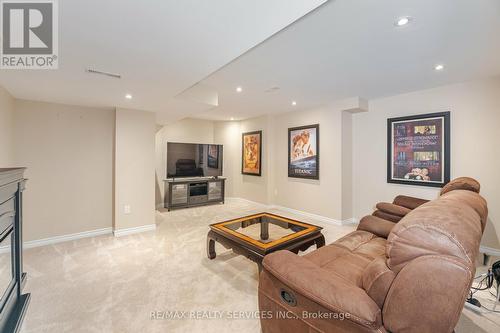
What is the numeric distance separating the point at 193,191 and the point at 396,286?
514 cm

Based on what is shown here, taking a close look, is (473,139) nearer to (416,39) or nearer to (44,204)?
(416,39)

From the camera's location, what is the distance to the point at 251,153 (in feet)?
19.7

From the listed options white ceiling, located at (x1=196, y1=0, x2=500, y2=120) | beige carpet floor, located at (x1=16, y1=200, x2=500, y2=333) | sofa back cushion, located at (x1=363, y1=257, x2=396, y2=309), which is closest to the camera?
sofa back cushion, located at (x1=363, y1=257, x2=396, y2=309)

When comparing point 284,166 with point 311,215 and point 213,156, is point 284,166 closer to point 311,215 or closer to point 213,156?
point 311,215

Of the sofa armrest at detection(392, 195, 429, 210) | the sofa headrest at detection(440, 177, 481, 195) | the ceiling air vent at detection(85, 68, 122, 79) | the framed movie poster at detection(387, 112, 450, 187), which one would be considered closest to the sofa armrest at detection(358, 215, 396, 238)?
the sofa headrest at detection(440, 177, 481, 195)

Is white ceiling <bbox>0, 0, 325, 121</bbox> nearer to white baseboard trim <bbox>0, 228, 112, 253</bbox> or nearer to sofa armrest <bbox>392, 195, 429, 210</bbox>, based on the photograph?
white baseboard trim <bbox>0, 228, 112, 253</bbox>

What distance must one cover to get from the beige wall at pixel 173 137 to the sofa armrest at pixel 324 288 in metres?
4.78

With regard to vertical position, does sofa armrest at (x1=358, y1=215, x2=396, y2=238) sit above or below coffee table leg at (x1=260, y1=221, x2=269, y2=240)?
above

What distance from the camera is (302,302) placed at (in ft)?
3.96

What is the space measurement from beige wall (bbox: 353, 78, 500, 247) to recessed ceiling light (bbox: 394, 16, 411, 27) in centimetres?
222

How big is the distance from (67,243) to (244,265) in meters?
2.75

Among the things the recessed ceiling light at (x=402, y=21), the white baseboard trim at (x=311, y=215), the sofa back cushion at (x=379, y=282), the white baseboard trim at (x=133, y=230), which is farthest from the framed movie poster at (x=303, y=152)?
the sofa back cushion at (x=379, y=282)

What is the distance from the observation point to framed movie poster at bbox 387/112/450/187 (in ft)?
10.9

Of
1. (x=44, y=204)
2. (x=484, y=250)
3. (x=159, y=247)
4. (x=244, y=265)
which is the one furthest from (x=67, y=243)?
(x=484, y=250)
